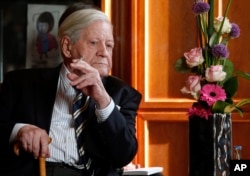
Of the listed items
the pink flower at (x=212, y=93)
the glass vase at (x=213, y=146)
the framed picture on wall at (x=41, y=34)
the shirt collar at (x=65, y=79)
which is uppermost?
the framed picture on wall at (x=41, y=34)

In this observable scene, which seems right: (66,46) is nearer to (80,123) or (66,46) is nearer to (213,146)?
(80,123)

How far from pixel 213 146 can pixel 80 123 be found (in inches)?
19.1

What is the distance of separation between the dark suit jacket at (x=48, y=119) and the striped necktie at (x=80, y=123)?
0.02 m

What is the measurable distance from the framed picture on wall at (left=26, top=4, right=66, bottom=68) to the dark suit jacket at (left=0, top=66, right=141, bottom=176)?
434 mm

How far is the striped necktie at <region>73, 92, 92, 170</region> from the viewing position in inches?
76.1

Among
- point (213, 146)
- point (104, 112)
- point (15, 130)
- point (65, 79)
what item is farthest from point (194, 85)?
point (15, 130)

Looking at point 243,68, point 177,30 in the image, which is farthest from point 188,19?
point 243,68

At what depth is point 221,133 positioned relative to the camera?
194 centimetres

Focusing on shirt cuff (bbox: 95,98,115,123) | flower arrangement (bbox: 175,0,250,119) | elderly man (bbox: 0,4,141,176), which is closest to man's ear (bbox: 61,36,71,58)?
elderly man (bbox: 0,4,141,176)

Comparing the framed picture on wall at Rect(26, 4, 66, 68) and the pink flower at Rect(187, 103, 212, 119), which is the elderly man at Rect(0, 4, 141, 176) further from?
A: the framed picture on wall at Rect(26, 4, 66, 68)

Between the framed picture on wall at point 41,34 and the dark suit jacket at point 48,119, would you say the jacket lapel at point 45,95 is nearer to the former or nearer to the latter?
the dark suit jacket at point 48,119

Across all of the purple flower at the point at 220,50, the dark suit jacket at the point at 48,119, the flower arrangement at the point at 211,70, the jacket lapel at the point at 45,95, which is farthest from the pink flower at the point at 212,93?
the jacket lapel at the point at 45,95

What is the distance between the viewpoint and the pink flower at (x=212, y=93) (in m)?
1.94

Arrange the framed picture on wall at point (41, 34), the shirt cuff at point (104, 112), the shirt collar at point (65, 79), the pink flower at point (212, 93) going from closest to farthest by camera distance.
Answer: the shirt cuff at point (104, 112), the pink flower at point (212, 93), the shirt collar at point (65, 79), the framed picture on wall at point (41, 34)
